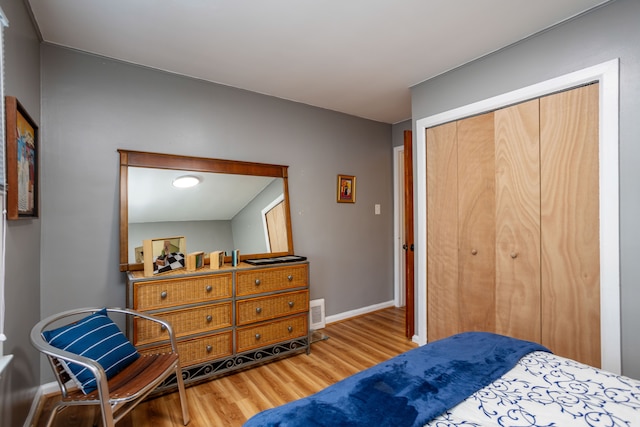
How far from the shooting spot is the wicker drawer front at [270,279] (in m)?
2.52

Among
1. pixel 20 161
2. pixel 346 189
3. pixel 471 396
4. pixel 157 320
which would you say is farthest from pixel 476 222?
pixel 20 161

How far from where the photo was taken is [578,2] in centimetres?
184

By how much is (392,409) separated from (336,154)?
294cm

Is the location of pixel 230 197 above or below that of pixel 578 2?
below

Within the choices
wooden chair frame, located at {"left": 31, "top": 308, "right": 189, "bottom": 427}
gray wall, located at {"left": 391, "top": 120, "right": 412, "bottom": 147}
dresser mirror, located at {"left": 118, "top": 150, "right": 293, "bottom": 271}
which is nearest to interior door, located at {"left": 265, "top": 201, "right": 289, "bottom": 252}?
dresser mirror, located at {"left": 118, "top": 150, "right": 293, "bottom": 271}

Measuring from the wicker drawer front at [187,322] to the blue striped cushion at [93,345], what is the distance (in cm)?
27

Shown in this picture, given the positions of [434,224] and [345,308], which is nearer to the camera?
[434,224]

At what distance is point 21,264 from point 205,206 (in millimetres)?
1278

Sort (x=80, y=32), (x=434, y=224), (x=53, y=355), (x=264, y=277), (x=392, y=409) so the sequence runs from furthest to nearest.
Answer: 1. (x=434, y=224)
2. (x=264, y=277)
3. (x=80, y=32)
4. (x=53, y=355)
5. (x=392, y=409)

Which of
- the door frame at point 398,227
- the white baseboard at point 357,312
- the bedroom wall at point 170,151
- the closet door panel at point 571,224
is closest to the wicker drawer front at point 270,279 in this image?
the bedroom wall at point 170,151

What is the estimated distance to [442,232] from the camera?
2.78 m

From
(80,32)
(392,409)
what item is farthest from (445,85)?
(80,32)

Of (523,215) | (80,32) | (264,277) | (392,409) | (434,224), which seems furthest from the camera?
(434,224)

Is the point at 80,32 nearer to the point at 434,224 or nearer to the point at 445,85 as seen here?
the point at 445,85
